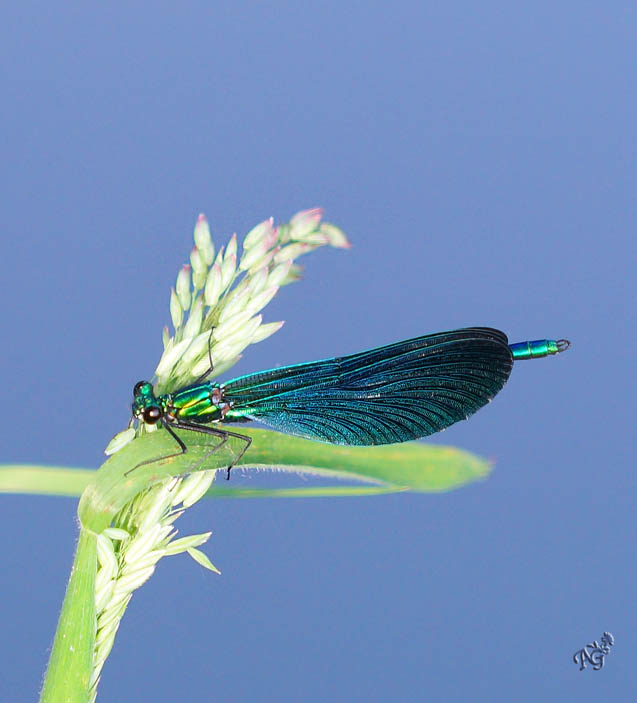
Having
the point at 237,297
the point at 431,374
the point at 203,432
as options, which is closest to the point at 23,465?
the point at 203,432

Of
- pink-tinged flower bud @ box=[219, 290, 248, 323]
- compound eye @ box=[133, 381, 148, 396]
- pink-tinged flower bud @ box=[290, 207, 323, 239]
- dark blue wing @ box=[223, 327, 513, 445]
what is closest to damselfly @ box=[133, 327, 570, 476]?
dark blue wing @ box=[223, 327, 513, 445]

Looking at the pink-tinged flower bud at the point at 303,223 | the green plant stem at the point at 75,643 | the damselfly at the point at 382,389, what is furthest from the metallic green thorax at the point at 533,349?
the green plant stem at the point at 75,643

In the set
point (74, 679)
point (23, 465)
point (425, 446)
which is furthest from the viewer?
point (425, 446)

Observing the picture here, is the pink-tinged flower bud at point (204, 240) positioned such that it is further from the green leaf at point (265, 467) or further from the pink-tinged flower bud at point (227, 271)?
the green leaf at point (265, 467)

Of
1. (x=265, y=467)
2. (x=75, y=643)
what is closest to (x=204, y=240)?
(x=265, y=467)

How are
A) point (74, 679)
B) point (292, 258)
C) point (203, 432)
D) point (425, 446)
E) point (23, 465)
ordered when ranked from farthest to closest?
point (425, 446), point (23, 465), point (203, 432), point (292, 258), point (74, 679)

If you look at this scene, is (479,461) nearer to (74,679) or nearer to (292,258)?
(292,258)

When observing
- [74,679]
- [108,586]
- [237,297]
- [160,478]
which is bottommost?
[74,679]

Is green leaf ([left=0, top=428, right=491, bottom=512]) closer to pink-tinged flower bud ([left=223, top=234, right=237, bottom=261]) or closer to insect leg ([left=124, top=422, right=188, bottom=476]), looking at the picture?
insect leg ([left=124, top=422, right=188, bottom=476])
